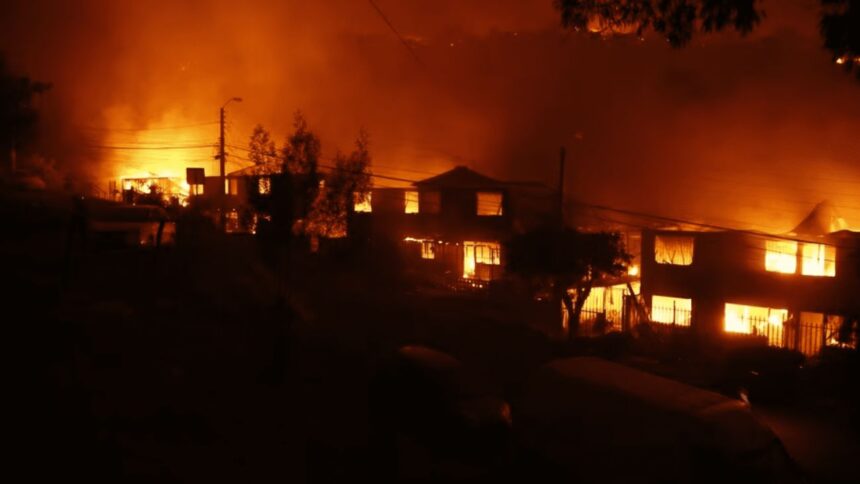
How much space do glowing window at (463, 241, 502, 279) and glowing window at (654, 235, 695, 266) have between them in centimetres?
757

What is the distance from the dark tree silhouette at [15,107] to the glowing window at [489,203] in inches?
852

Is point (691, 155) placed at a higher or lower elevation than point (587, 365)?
higher

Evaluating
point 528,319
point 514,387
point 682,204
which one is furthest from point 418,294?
point 682,204

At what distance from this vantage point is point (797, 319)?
2814 centimetres

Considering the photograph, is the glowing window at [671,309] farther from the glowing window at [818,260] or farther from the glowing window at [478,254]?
the glowing window at [478,254]

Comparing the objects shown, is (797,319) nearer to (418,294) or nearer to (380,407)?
(418,294)

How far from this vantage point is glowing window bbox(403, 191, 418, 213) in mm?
38938

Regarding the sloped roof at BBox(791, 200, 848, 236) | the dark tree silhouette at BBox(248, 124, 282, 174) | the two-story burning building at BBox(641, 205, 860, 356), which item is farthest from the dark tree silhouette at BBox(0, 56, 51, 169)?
the sloped roof at BBox(791, 200, 848, 236)

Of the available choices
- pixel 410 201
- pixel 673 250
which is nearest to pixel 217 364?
pixel 673 250

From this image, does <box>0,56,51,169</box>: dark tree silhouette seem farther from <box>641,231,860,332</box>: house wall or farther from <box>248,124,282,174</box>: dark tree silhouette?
<box>641,231,860,332</box>: house wall

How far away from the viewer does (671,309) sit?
102 feet

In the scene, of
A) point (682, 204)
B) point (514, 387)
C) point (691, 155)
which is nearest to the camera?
point (514, 387)

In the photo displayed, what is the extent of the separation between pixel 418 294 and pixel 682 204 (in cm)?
3634

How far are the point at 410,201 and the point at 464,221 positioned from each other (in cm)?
438
